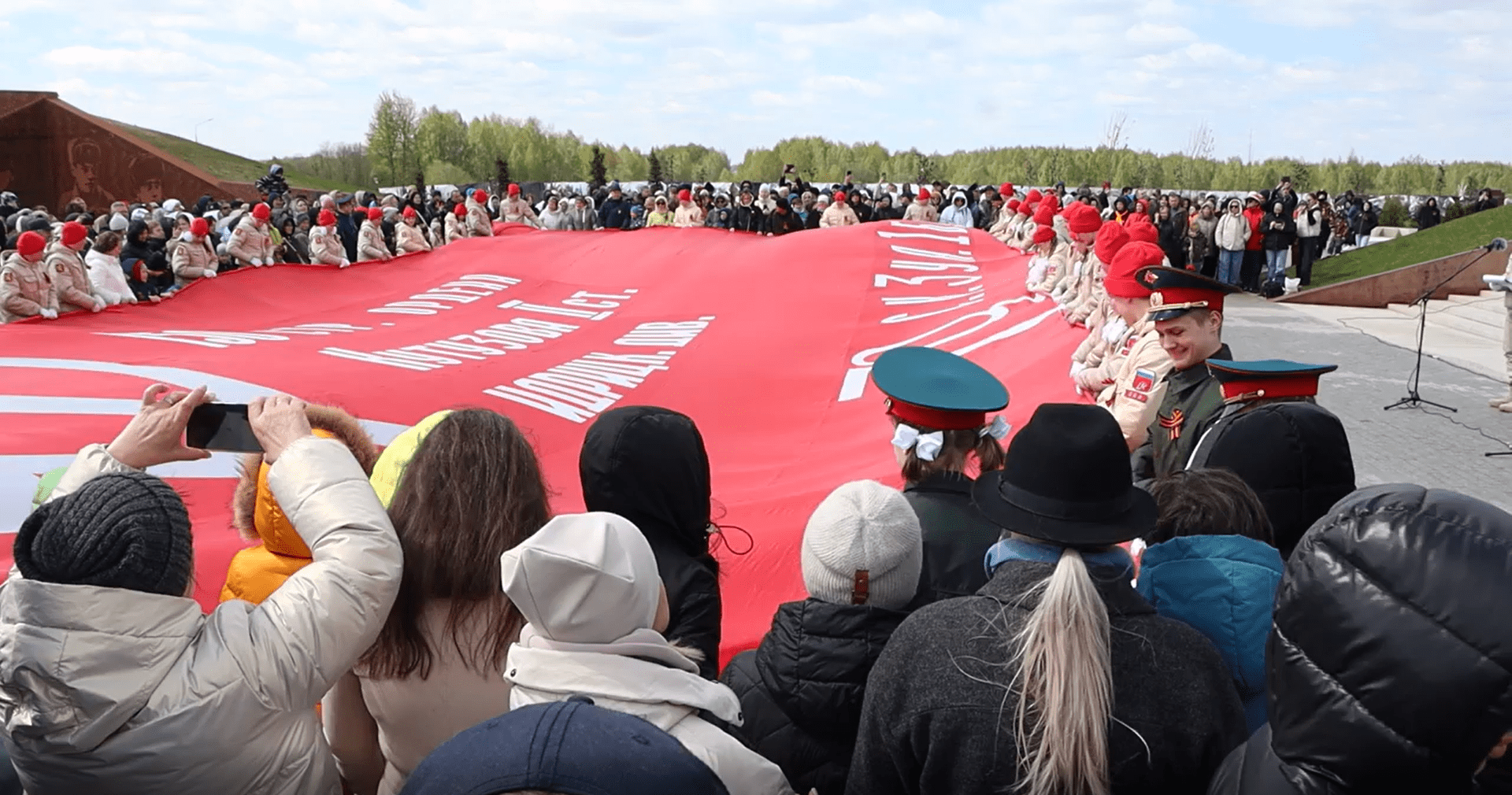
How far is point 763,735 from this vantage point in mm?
2379

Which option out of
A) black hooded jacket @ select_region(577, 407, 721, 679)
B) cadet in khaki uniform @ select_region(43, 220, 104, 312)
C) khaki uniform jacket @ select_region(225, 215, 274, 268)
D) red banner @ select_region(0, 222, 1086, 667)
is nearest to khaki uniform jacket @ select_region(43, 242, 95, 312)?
cadet in khaki uniform @ select_region(43, 220, 104, 312)

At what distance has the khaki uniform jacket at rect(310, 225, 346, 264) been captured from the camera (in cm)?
1483

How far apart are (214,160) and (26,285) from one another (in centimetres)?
3364

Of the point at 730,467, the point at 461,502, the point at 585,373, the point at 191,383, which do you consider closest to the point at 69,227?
the point at 191,383

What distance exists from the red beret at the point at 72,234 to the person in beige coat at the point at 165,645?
9.04 metres

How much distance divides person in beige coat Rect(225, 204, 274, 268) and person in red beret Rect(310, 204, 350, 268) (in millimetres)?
615

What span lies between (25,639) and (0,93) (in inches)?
1144

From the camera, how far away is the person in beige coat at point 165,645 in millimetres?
1686

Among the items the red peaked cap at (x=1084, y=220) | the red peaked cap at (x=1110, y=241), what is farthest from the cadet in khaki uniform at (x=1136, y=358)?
the red peaked cap at (x=1084, y=220)

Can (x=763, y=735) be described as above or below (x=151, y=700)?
below

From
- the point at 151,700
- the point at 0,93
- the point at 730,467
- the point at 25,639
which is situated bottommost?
the point at 730,467

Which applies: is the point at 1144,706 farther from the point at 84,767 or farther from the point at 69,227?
the point at 69,227

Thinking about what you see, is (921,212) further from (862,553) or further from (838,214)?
(862,553)

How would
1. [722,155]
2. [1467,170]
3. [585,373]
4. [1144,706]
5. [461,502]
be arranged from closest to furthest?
[1144,706], [461,502], [585,373], [1467,170], [722,155]
